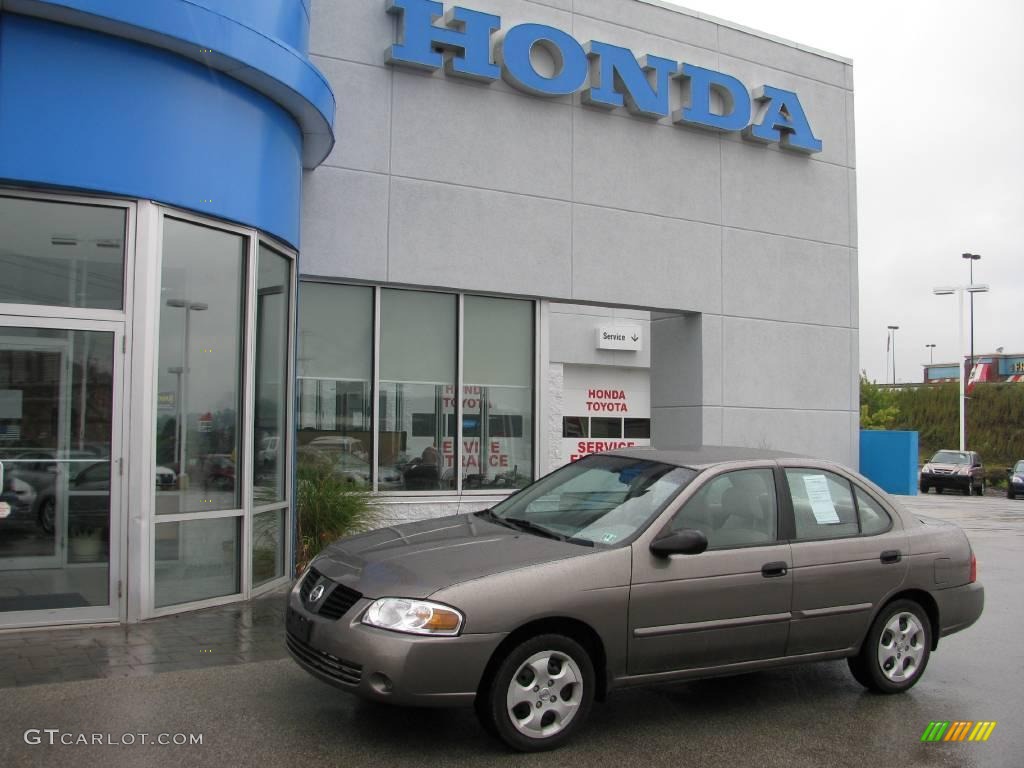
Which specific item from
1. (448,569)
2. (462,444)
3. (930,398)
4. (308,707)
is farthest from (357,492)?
(930,398)

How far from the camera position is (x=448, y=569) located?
5098mm

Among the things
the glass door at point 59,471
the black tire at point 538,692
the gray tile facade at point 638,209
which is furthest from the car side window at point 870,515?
the gray tile facade at point 638,209

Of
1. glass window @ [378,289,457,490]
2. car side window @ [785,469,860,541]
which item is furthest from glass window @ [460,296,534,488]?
car side window @ [785,469,860,541]

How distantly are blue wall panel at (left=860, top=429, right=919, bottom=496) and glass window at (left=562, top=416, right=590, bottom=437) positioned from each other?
433 inches

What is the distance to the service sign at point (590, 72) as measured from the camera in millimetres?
11141

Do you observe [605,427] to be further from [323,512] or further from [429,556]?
[429,556]

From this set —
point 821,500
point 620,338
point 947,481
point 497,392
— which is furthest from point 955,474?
point 821,500

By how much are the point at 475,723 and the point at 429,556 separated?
1.01 m

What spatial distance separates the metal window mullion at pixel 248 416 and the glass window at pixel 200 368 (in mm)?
53

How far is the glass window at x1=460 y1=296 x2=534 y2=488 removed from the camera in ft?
38.1

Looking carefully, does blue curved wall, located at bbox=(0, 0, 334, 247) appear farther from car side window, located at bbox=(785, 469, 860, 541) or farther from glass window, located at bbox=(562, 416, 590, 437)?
glass window, located at bbox=(562, 416, 590, 437)

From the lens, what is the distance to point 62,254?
24.4 ft

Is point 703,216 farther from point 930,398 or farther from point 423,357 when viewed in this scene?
point 930,398

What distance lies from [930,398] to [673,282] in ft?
152
